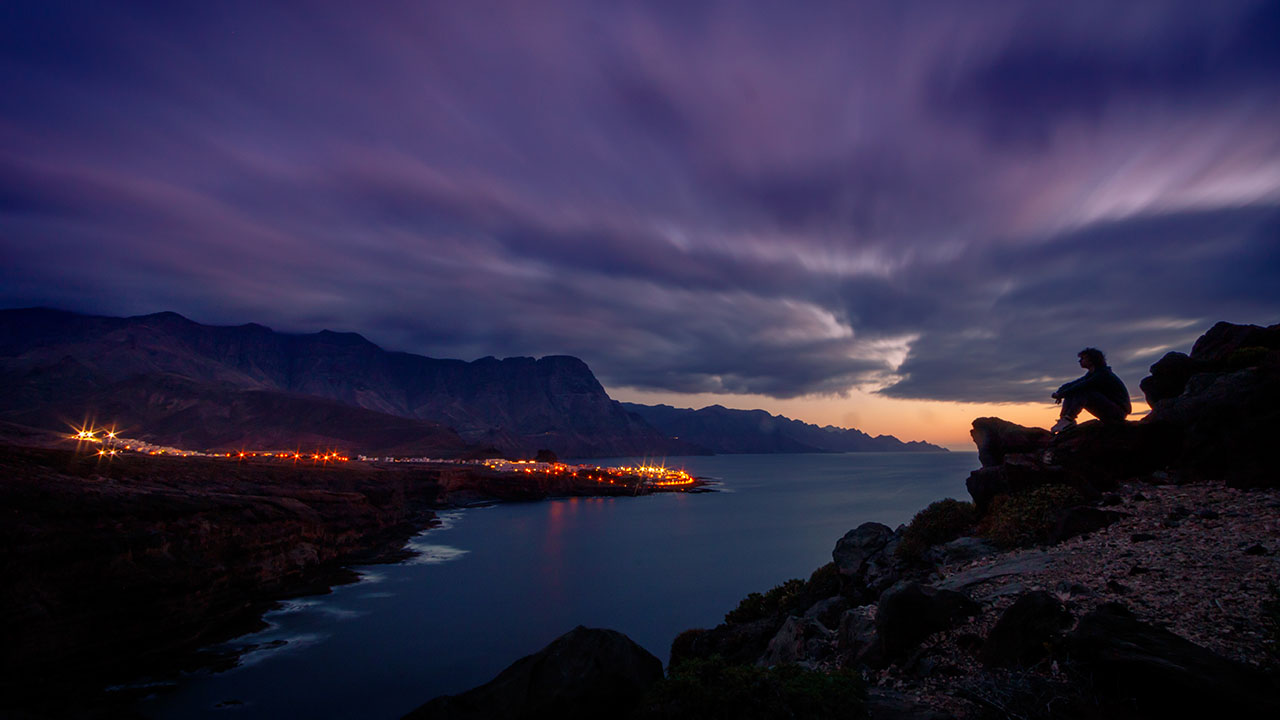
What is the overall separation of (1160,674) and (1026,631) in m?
1.93

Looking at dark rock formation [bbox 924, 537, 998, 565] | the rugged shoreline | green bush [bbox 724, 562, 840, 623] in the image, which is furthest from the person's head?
the rugged shoreline

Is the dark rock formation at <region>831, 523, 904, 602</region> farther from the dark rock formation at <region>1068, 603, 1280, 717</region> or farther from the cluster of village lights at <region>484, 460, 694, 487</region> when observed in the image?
the cluster of village lights at <region>484, 460, 694, 487</region>

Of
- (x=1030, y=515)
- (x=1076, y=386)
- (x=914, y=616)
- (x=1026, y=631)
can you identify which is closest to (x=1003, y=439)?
(x=1076, y=386)

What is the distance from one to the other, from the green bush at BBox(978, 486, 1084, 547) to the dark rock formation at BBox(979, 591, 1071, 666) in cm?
702

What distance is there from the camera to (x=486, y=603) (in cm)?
3775

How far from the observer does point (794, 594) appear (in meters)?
20.5

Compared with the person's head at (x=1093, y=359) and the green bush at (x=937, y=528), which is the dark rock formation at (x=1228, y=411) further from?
the green bush at (x=937, y=528)

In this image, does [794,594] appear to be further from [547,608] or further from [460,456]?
[460,456]

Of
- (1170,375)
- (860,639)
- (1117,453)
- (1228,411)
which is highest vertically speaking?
(1170,375)

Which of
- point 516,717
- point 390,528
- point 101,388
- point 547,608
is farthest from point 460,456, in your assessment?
point 516,717

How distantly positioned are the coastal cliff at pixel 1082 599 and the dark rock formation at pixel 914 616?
34 millimetres

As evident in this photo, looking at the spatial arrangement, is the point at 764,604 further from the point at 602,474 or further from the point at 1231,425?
the point at 602,474

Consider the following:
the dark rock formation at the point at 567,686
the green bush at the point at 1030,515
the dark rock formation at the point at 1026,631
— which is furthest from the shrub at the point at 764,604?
the dark rock formation at the point at 1026,631

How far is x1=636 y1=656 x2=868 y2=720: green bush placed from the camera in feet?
23.8
